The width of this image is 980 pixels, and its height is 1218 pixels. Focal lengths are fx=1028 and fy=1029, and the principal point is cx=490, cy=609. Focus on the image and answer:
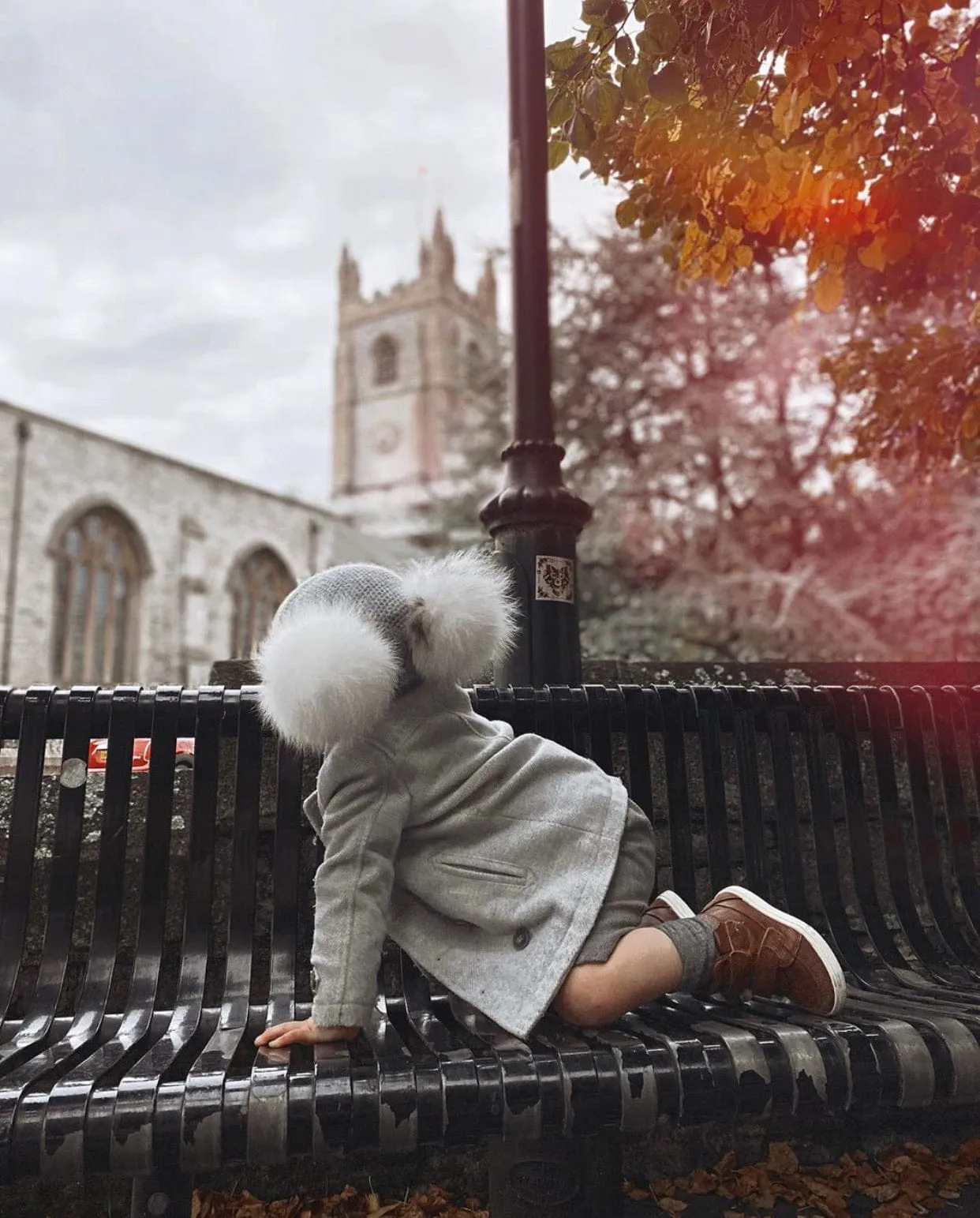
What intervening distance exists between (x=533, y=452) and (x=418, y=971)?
4.53ft

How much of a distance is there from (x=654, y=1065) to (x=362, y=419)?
56434mm

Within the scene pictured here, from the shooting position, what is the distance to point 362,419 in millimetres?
56312

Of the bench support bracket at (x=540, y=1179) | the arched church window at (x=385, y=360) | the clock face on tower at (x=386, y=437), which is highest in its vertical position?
the arched church window at (x=385, y=360)

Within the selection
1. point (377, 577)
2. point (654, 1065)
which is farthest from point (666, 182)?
point (654, 1065)

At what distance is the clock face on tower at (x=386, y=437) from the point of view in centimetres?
5456

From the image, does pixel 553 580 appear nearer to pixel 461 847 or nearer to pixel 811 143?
pixel 461 847

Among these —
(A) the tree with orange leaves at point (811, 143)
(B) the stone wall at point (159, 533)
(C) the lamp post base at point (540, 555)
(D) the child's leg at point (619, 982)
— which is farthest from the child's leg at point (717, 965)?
(B) the stone wall at point (159, 533)

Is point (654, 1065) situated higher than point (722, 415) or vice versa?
point (722, 415)

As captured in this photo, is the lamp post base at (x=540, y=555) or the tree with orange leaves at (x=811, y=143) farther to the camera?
the lamp post base at (x=540, y=555)

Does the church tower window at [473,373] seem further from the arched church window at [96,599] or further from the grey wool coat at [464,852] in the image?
the grey wool coat at [464,852]

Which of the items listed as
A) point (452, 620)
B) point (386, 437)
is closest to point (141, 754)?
point (452, 620)

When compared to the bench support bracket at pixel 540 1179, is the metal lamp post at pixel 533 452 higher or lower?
higher

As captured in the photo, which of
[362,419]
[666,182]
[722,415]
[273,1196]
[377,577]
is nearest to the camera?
[377,577]

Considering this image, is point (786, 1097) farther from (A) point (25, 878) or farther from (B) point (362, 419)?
(B) point (362, 419)
